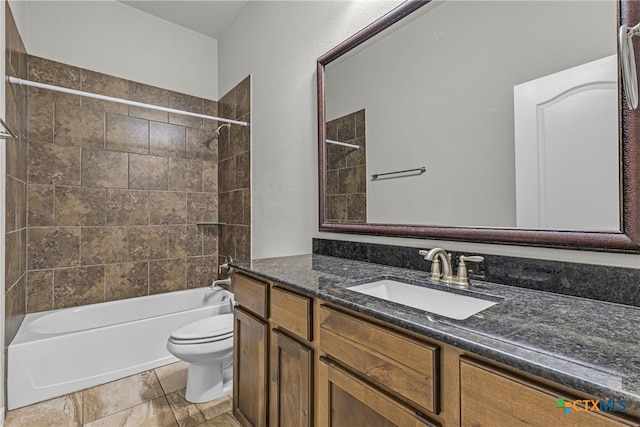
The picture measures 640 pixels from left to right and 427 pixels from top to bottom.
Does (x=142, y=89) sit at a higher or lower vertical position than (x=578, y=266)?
higher

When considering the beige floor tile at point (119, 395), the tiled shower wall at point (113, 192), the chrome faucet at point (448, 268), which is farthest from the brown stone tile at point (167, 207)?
the chrome faucet at point (448, 268)

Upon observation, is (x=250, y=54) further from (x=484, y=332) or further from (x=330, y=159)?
(x=484, y=332)

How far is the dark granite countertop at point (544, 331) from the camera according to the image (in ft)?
1.58

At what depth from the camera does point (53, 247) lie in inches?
92.1

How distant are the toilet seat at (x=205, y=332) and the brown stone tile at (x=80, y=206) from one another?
1300 mm

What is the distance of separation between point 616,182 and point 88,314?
3155mm

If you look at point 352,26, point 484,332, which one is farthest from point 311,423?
point 352,26

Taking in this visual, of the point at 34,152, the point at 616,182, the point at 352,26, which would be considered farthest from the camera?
the point at 34,152

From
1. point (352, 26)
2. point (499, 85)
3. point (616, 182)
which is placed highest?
point (352, 26)

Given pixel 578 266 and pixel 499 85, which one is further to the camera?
pixel 499 85

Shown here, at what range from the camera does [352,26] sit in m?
1.68

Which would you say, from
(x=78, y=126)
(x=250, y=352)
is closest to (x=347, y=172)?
(x=250, y=352)

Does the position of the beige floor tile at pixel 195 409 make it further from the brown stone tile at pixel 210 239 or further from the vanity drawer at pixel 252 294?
the brown stone tile at pixel 210 239

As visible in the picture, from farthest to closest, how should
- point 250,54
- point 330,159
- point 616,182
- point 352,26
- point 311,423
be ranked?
point 250,54 < point 330,159 < point 352,26 < point 311,423 < point 616,182
